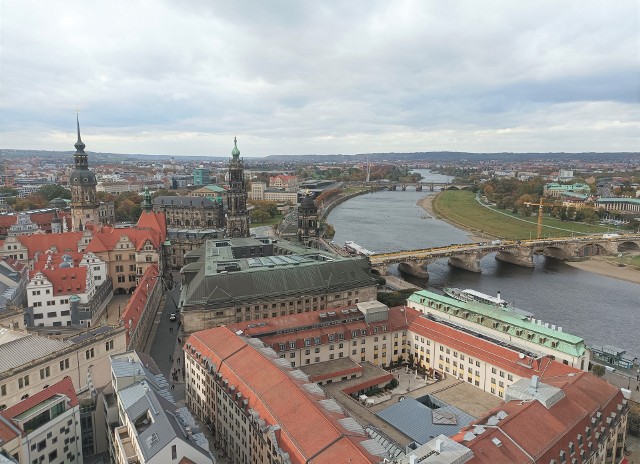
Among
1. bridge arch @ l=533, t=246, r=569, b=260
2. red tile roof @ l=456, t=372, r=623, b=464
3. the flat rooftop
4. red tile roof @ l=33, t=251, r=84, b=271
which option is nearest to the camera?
red tile roof @ l=456, t=372, r=623, b=464

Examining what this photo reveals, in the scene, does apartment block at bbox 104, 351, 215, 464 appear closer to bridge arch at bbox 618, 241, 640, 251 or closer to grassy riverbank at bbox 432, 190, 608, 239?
bridge arch at bbox 618, 241, 640, 251

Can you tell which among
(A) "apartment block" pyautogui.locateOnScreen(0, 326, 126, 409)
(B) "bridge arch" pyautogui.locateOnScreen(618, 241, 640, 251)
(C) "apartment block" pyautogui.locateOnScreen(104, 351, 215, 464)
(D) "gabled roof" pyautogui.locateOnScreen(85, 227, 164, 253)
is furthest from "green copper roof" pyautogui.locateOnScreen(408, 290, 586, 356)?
(B) "bridge arch" pyautogui.locateOnScreen(618, 241, 640, 251)

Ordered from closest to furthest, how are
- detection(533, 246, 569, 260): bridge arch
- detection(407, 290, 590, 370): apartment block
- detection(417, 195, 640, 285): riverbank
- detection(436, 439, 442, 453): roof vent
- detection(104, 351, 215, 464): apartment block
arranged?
detection(104, 351, 215, 464): apartment block, detection(436, 439, 442, 453): roof vent, detection(407, 290, 590, 370): apartment block, detection(417, 195, 640, 285): riverbank, detection(533, 246, 569, 260): bridge arch

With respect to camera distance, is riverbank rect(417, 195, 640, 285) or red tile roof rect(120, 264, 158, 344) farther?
riverbank rect(417, 195, 640, 285)

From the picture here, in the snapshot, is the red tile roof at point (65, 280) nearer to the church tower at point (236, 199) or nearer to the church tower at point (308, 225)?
the church tower at point (236, 199)

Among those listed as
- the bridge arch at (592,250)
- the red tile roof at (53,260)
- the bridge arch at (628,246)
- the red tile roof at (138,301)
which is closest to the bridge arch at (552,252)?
the bridge arch at (592,250)

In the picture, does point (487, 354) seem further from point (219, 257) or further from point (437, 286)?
point (437, 286)
